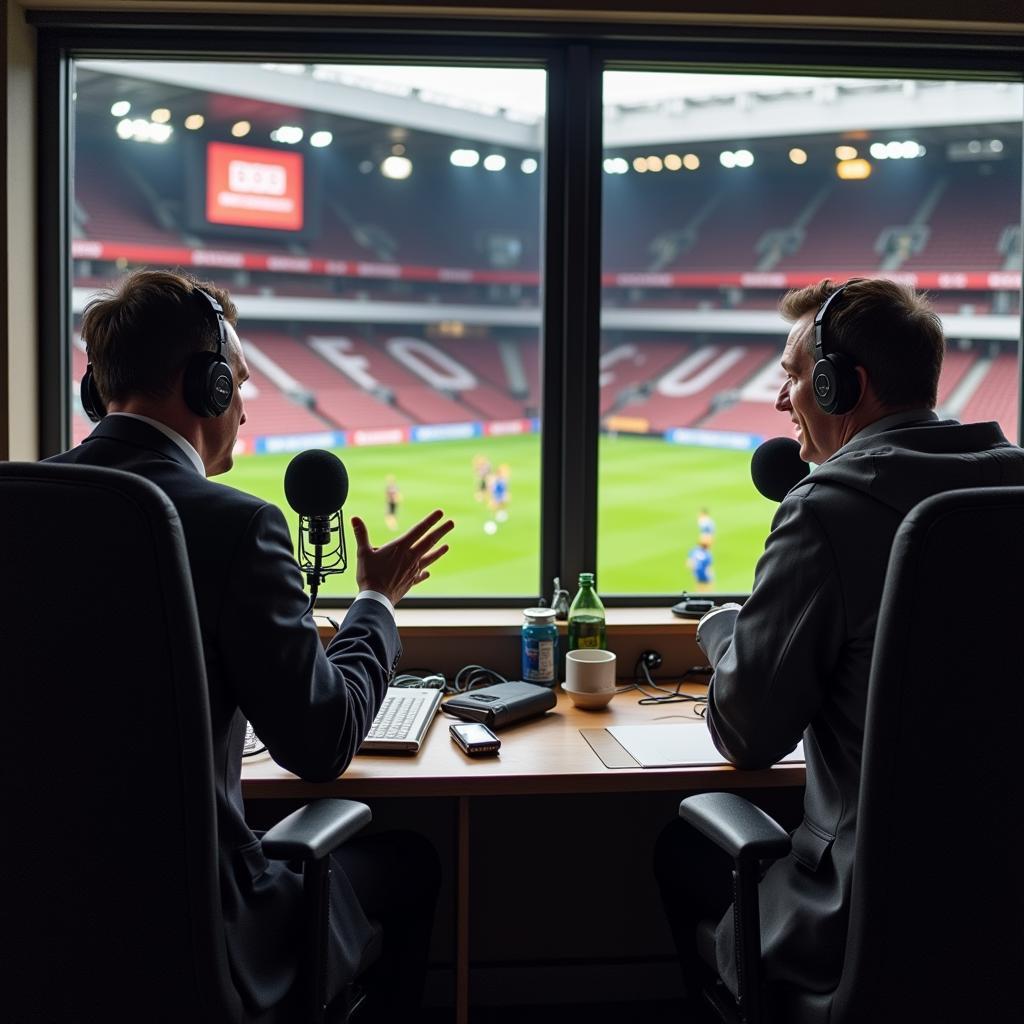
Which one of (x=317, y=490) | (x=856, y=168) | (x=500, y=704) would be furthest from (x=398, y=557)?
(x=856, y=168)

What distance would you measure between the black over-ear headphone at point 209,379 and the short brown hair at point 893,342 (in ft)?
2.92

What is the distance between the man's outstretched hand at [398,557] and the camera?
1.52 meters

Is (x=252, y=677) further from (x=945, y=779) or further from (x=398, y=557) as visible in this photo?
(x=945, y=779)

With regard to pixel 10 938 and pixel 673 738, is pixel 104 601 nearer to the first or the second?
pixel 10 938

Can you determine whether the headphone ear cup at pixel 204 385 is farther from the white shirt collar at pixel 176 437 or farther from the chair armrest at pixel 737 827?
the chair armrest at pixel 737 827

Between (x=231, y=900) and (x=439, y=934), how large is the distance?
118 centimetres

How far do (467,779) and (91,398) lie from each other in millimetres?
827

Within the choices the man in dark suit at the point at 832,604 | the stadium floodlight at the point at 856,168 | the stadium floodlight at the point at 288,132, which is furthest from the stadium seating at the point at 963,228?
the man in dark suit at the point at 832,604

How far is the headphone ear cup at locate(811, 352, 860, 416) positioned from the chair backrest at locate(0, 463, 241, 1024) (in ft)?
3.11

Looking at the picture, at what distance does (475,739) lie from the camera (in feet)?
5.32

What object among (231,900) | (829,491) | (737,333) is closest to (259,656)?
(231,900)

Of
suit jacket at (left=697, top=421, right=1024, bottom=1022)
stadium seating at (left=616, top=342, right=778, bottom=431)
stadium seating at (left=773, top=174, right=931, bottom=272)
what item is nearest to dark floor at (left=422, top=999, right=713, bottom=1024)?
suit jacket at (left=697, top=421, right=1024, bottom=1022)

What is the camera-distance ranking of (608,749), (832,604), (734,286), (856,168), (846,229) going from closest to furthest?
1. (832,604)
2. (608,749)
3. (856,168)
4. (846,229)
5. (734,286)

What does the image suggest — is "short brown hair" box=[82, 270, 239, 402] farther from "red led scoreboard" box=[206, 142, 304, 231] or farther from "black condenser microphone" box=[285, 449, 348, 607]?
"red led scoreboard" box=[206, 142, 304, 231]
